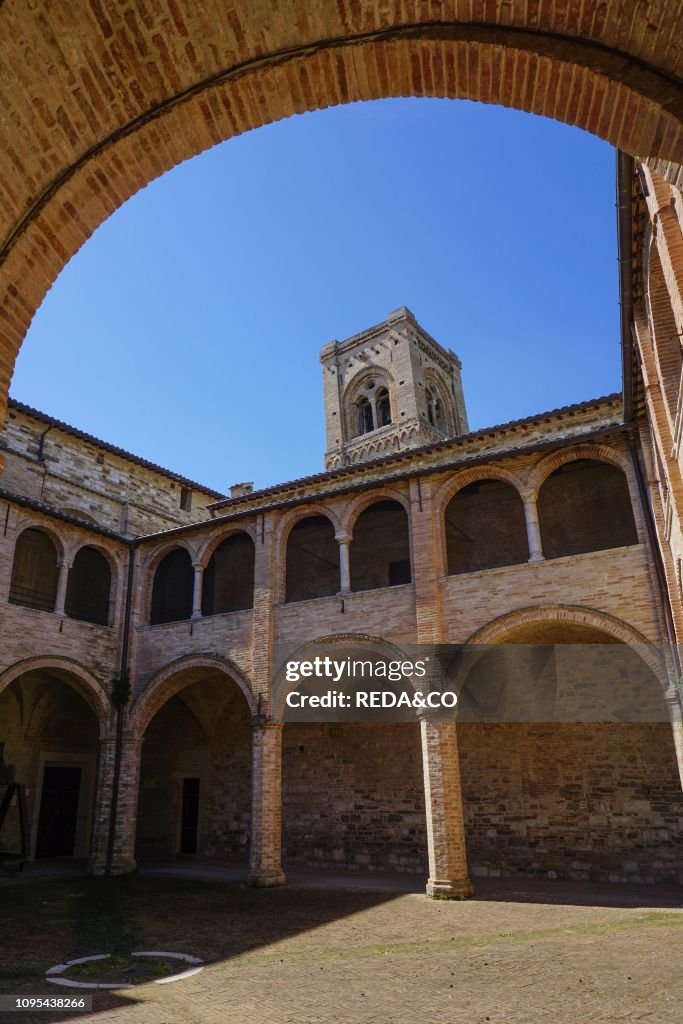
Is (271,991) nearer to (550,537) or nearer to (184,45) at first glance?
(184,45)

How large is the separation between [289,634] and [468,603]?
4065 mm

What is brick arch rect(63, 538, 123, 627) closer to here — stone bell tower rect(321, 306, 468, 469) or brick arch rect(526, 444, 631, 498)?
brick arch rect(526, 444, 631, 498)

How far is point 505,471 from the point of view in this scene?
13836 mm

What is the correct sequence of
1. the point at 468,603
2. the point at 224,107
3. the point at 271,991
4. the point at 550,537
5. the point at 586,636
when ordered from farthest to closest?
the point at 550,537, the point at 586,636, the point at 468,603, the point at 271,991, the point at 224,107

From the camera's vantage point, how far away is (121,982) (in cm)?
708

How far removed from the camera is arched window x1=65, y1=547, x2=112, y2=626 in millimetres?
17016

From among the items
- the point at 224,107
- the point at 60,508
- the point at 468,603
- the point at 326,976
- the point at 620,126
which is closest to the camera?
the point at 620,126

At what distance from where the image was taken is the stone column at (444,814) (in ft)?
39.7

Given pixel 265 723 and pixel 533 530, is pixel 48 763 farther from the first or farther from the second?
pixel 533 530

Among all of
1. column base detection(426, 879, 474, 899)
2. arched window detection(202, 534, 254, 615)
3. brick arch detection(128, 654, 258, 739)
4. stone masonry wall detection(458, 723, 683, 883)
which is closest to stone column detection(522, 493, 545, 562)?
stone masonry wall detection(458, 723, 683, 883)

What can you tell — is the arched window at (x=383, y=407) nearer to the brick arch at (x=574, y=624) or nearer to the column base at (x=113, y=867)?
the brick arch at (x=574, y=624)

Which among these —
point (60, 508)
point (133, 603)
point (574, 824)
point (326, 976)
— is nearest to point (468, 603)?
point (574, 824)

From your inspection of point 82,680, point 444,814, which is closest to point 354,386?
point 82,680

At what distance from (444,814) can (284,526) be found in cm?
694
